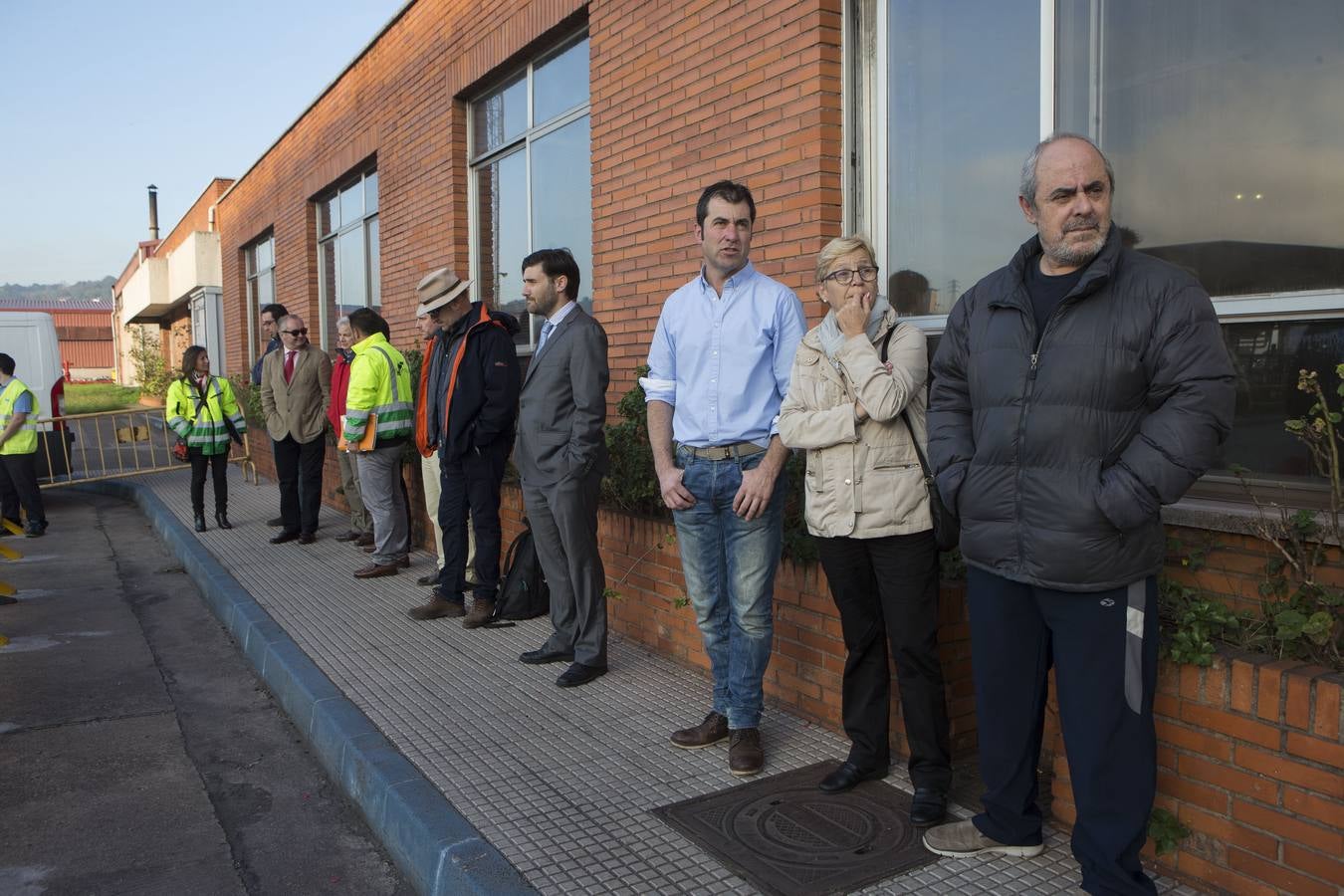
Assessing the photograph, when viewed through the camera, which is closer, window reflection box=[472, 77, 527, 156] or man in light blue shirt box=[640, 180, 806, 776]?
man in light blue shirt box=[640, 180, 806, 776]

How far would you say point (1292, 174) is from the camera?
3.49m

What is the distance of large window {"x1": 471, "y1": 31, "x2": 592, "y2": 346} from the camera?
25.8 feet

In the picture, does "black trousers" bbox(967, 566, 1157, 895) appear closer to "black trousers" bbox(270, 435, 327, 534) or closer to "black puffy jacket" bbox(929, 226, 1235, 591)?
"black puffy jacket" bbox(929, 226, 1235, 591)

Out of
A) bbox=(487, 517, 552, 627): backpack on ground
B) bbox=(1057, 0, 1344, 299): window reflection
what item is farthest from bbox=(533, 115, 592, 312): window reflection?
bbox=(1057, 0, 1344, 299): window reflection

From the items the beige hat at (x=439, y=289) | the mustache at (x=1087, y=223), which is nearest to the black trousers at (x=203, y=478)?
the beige hat at (x=439, y=289)

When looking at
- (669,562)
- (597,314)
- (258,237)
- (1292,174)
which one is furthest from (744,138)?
(258,237)

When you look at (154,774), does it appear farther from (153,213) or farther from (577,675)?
(153,213)

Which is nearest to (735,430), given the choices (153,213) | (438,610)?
(438,610)

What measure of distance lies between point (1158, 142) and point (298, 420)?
7655 millimetres

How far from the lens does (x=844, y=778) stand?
369 cm

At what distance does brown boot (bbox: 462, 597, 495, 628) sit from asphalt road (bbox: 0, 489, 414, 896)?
1.19 meters

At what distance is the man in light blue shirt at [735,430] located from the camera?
396 cm

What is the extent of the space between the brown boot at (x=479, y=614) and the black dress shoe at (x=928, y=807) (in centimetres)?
344

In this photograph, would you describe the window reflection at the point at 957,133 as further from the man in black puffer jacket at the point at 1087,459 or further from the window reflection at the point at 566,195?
the window reflection at the point at 566,195
